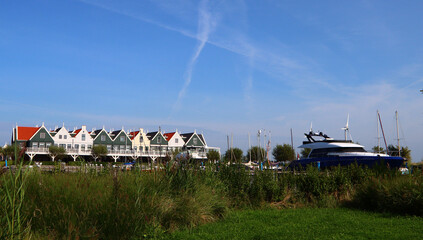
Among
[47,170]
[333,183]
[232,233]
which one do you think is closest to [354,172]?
[333,183]

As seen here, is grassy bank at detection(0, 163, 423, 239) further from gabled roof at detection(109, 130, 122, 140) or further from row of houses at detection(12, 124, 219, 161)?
gabled roof at detection(109, 130, 122, 140)

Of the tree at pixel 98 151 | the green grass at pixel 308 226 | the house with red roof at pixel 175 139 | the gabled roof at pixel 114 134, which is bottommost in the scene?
the green grass at pixel 308 226

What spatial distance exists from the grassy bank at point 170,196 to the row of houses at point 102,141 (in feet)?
171

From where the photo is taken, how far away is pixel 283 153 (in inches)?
2928

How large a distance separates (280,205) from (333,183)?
258cm

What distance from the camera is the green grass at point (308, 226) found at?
28.4 feet

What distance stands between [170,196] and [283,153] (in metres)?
66.7

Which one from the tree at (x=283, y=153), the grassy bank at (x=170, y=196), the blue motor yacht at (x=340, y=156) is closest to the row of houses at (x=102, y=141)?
the tree at (x=283, y=153)

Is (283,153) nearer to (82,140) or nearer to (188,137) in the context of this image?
(188,137)

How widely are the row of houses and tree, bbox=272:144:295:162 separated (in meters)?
14.4

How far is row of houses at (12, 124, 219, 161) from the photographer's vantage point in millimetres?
70406

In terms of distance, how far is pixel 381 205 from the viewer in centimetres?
1205

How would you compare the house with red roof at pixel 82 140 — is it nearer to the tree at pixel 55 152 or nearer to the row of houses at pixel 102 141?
the row of houses at pixel 102 141

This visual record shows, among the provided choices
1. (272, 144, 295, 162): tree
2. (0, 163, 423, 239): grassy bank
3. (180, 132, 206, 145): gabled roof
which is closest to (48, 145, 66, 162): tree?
(180, 132, 206, 145): gabled roof
